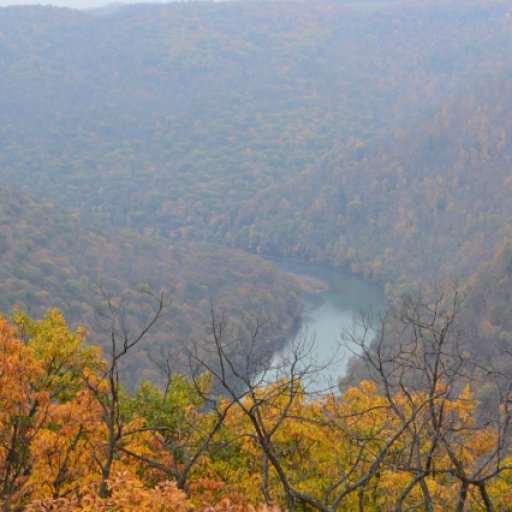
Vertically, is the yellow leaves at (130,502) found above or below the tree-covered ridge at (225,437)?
below

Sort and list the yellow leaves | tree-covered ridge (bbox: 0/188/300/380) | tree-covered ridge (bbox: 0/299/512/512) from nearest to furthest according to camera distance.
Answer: the yellow leaves → tree-covered ridge (bbox: 0/299/512/512) → tree-covered ridge (bbox: 0/188/300/380)

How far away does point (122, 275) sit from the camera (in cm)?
8744

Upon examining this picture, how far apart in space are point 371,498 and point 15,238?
7030 centimetres

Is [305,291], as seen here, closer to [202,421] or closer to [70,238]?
[70,238]

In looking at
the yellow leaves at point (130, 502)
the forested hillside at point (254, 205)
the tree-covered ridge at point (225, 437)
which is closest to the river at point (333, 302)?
the forested hillside at point (254, 205)

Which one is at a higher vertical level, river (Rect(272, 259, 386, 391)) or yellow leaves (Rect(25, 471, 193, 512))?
river (Rect(272, 259, 386, 391))

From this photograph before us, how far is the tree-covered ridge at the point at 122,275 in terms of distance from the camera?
7200 centimetres

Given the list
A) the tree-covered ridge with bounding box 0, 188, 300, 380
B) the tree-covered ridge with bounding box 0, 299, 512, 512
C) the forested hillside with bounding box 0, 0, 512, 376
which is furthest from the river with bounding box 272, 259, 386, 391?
the tree-covered ridge with bounding box 0, 299, 512, 512

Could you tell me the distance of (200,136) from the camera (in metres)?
Answer: 193

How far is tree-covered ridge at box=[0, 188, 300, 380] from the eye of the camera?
236ft

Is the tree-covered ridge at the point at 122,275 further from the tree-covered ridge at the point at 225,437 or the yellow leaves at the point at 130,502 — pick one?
the yellow leaves at the point at 130,502

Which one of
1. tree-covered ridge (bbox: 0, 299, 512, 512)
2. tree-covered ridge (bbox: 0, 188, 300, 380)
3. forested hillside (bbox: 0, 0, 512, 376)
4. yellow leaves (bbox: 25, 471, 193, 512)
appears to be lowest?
yellow leaves (bbox: 25, 471, 193, 512)

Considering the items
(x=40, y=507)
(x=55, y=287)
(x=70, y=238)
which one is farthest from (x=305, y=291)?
(x=40, y=507)

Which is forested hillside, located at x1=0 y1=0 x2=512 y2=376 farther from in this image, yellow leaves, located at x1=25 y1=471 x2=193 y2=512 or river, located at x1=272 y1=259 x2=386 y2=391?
yellow leaves, located at x1=25 y1=471 x2=193 y2=512
